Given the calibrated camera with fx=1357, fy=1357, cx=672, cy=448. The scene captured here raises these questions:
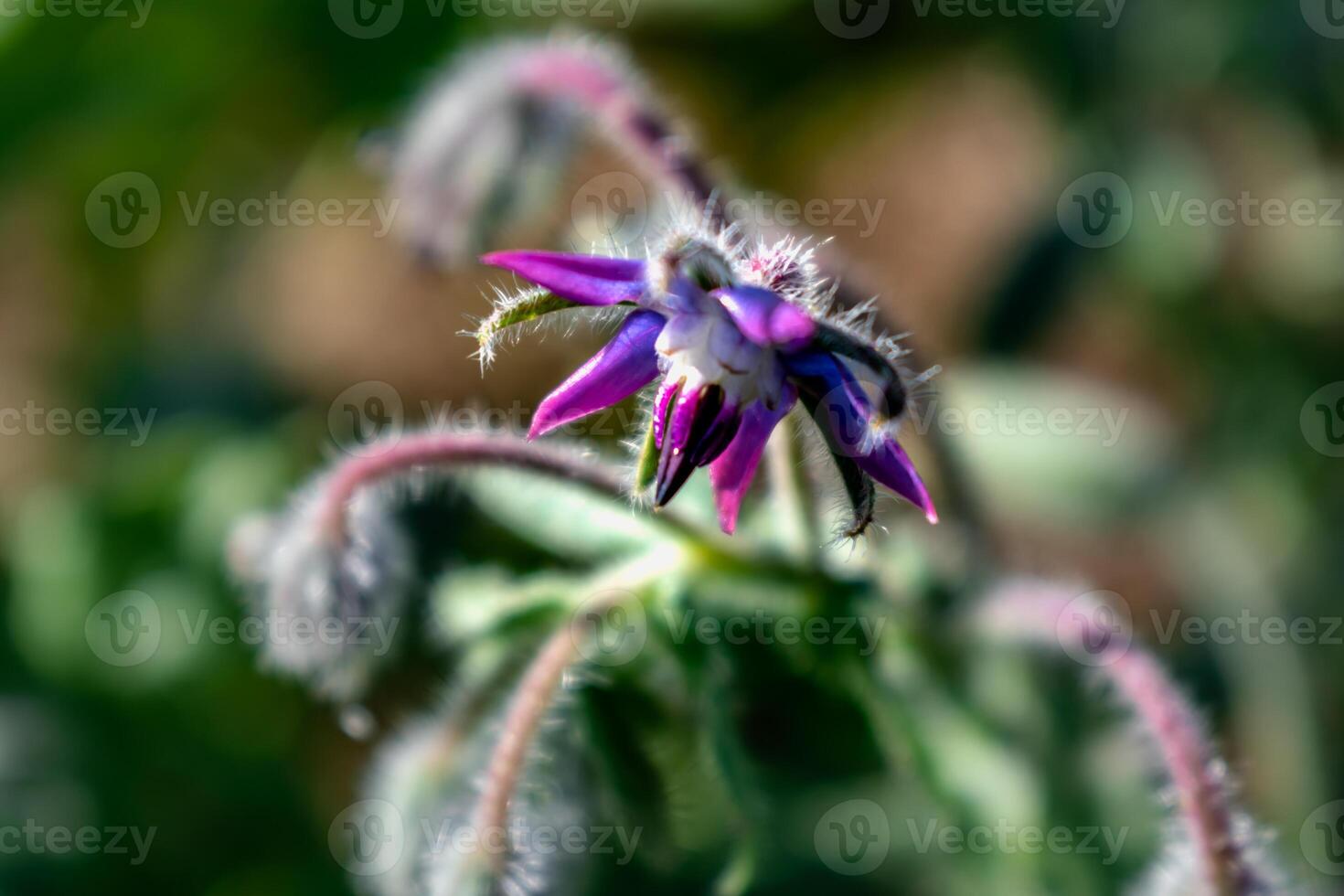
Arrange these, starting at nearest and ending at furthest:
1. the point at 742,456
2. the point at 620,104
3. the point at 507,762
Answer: the point at 742,456, the point at 507,762, the point at 620,104

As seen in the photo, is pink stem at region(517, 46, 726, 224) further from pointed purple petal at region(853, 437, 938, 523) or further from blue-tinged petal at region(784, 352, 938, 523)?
pointed purple petal at region(853, 437, 938, 523)

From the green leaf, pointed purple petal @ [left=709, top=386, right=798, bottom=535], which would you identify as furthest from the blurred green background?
pointed purple petal @ [left=709, top=386, right=798, bottom=535]

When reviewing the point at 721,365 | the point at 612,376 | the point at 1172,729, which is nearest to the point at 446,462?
the point at 612,376

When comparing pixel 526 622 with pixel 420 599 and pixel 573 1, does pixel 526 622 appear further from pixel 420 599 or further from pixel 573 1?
pixel 573 1

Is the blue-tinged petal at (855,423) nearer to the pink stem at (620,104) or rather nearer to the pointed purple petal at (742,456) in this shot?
the pointed purple petal at (742,456)

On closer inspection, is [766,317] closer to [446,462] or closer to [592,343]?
[446,462]

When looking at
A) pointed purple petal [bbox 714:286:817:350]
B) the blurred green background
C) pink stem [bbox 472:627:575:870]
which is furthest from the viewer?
the blurred green background

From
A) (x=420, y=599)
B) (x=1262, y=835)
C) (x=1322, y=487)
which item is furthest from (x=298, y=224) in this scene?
(x=1262, y=835)
